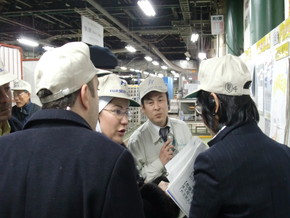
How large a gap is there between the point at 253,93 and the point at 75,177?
6.59ft

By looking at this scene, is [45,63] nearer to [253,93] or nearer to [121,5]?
[253,93]

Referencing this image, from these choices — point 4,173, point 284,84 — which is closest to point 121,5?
point 284,84

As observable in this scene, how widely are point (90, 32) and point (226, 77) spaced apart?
18.7ft

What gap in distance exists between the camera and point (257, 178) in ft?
3.73

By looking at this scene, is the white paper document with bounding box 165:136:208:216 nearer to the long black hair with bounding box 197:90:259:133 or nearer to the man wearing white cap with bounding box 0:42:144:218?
the long black hair with bounding box 197:90:259:133

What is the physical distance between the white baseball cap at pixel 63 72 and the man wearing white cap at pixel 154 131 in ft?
4.52

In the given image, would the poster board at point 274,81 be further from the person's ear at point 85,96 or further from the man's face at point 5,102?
the man's face at point 5,102

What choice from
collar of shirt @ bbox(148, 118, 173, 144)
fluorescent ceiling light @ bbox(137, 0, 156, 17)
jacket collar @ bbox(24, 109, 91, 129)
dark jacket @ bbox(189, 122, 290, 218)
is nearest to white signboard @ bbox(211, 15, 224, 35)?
fluorescent ceiling light @ bbox(137, 0, 156, 17)

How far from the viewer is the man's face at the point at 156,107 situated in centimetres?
248

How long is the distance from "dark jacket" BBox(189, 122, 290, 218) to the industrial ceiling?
7267 mm

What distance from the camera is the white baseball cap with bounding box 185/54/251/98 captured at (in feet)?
4.30

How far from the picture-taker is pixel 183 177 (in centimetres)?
136

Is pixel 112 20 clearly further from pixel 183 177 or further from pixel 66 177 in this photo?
pixel 66 177

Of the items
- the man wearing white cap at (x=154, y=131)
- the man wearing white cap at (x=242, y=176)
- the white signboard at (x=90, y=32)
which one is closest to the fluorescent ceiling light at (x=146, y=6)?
the white signboard at (x=90, y=32)
